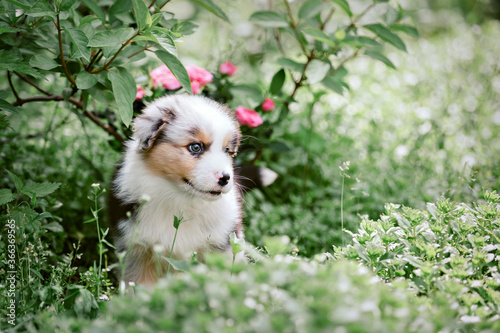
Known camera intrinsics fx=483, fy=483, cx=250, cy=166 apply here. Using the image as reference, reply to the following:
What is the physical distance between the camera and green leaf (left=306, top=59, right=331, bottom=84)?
121 inches

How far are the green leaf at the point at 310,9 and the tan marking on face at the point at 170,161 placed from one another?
1.47 metres

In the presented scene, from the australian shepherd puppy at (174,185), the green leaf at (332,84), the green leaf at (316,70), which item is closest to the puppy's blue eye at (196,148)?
the australian shepherd puppy at (174,185)

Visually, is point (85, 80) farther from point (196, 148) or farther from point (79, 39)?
point (196, 148)

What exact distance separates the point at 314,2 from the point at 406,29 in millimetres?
660

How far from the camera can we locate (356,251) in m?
2.28

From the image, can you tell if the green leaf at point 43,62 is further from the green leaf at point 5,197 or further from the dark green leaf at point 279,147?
the dark green leaf at point 279,147

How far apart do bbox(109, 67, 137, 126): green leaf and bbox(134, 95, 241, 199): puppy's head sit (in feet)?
0.37

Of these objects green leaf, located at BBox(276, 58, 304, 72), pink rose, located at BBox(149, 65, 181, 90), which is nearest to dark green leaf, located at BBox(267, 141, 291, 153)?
green leaf, located at BBox(276, 58, 304, 72)

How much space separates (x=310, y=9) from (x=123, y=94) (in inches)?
61.4

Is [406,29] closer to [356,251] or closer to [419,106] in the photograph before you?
[356,251]

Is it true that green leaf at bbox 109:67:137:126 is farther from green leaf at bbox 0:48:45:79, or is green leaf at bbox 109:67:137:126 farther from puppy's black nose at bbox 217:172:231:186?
puppy's black nose at bbox 217:172:231:186

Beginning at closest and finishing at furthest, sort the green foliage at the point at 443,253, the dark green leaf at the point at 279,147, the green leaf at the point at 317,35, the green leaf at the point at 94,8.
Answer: the green foliage at the point at 443,253, the green leaf at the point at 94,8, the green leaf at the point at 317,35, the dark green leaf at the point at 279,147

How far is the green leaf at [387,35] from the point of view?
3107mm

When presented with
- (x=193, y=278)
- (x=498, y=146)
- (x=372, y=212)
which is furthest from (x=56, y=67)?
(x=498, y=146)
